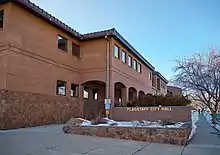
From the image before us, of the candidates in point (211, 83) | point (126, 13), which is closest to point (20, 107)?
point (126, 13)

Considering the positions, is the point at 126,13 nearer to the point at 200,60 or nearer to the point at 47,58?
the point at 47,58

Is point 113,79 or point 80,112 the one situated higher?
point 113,79

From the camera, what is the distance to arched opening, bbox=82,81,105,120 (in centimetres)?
2314

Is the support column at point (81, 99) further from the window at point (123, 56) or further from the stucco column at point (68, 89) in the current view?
the window at point (123, 56)

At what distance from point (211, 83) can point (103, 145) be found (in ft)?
45.8

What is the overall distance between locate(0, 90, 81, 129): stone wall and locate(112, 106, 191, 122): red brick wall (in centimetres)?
402

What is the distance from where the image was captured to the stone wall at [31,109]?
47.9 feet

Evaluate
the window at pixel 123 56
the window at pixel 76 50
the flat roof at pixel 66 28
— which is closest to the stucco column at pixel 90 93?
the window at pixel 76 50

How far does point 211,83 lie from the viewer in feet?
68.2

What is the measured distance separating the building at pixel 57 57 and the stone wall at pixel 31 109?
431mm

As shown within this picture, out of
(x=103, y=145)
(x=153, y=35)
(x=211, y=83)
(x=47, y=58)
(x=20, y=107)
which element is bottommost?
(x=103, y=145)

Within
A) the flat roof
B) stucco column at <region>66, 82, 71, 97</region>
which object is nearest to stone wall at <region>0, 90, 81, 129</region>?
stucco column at <region>66, 82, 71, 97</region>

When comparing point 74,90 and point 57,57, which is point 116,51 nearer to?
point 74,90

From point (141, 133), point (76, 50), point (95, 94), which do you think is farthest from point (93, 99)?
point (141, 133)
